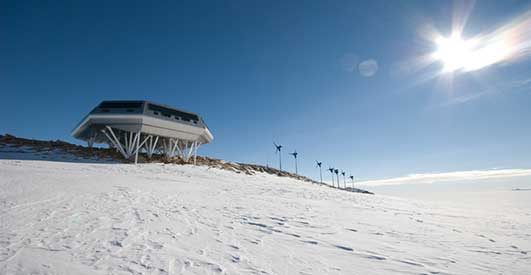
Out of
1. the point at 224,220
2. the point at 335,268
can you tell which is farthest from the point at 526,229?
the point at 224,220

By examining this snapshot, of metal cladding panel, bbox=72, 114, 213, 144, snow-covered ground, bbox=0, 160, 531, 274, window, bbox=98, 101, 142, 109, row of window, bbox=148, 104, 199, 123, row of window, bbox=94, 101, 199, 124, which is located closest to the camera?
snow-covered ground, bbox=0, 160, 531, 274

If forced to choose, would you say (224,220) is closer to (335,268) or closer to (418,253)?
(335,268)

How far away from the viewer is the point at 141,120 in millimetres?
25000

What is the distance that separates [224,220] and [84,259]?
4.18 meters

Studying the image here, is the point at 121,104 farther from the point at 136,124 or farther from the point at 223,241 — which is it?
the point at 223,241

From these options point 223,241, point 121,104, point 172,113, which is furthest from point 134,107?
point 223,241

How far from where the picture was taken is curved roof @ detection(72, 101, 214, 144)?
25188 millimetres

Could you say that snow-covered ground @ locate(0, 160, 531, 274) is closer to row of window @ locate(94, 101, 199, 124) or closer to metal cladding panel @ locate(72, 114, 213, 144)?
metal cladding panel @ locate(72, 114, 213, 144)

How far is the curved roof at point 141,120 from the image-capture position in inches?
992

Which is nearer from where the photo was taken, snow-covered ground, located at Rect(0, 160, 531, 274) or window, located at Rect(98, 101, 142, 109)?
snow-covered ground, located at Rect(0, 160, 531, 274)

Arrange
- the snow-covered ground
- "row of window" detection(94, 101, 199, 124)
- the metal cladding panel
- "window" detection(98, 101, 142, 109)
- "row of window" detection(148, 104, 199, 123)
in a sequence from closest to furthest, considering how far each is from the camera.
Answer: the snow-covered ground < the metal cladding panel < "row of window" detection(94, 101, 199, 124) < "window" detection(98, 101, 142, 109) < "row of window" detection(148, 104, 199, 123)

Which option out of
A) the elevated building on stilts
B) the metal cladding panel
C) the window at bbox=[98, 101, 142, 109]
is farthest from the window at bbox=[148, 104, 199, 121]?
the metal cladding panel

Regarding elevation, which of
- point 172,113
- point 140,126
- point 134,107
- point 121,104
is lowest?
point 140,126

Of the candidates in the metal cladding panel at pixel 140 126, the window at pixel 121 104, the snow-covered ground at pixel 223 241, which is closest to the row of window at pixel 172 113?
the window at pixel 121 104
